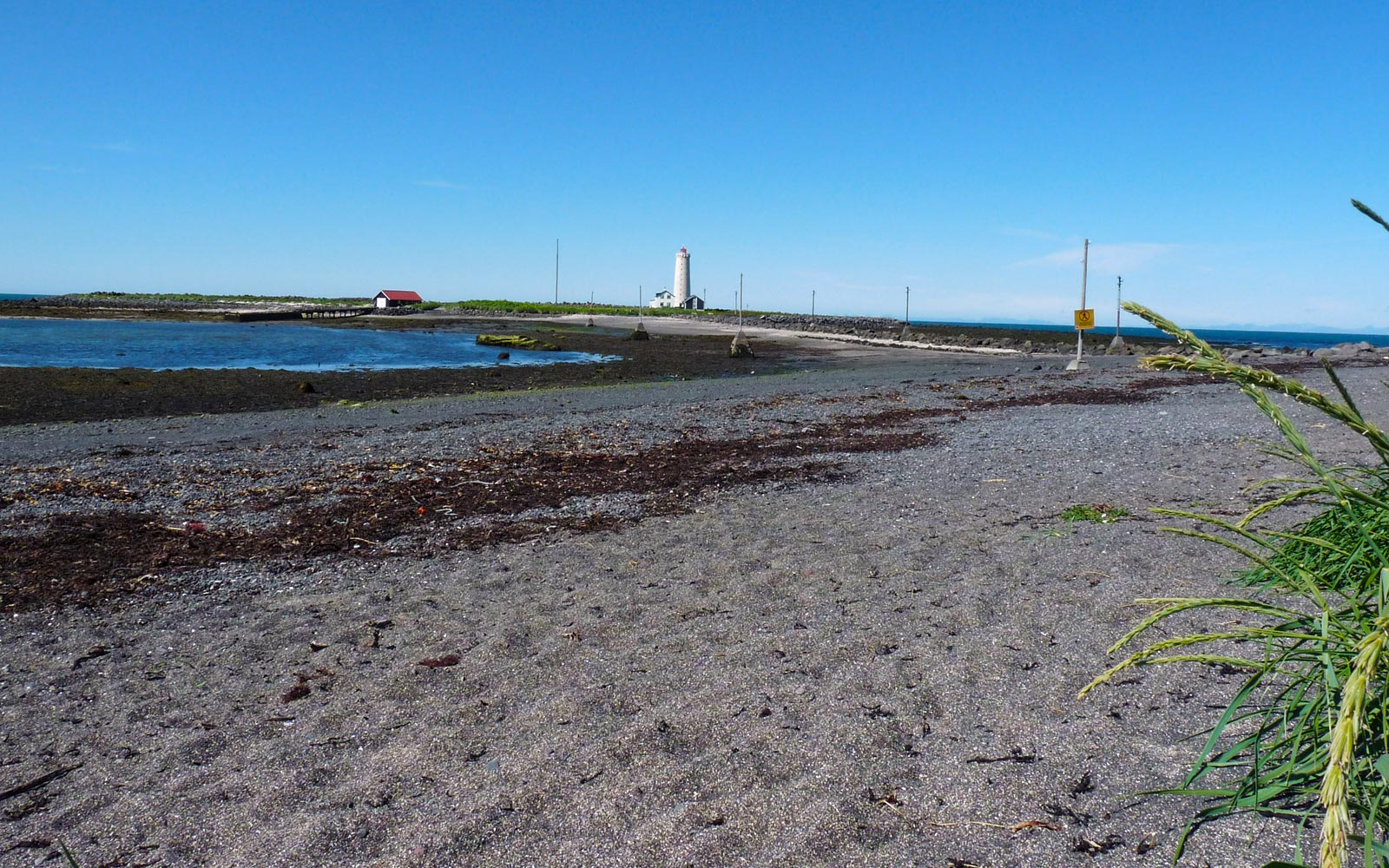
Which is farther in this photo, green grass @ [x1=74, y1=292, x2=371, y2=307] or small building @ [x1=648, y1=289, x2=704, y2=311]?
green grass @ [x1=74, y1=292, x2=371, y2=307]

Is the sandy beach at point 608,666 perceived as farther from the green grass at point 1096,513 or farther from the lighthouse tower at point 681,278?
the lighthouse tower at point 681,278

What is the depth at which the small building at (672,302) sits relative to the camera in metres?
118

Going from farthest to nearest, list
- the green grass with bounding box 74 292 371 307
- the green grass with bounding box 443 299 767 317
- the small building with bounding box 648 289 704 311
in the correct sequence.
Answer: the green grass with bounding box 74 292 371 307 → the small building with bounding box 648 289 704 311 → the green grass with bounding box 443 299 767 317

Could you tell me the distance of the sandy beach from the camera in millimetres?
3012

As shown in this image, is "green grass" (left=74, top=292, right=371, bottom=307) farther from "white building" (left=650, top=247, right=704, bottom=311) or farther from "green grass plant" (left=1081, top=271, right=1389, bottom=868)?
"green grass plant" (left=1081, top=271, right=1389, bottom=868)

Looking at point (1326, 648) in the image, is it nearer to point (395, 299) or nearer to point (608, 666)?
point (608, 666)

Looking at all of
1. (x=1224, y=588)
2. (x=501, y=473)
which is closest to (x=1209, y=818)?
(x=1224, y=588)

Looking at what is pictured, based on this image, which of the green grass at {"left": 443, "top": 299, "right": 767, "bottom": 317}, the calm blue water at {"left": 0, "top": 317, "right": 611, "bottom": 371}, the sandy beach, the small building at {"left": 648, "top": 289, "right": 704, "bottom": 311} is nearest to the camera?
the sandy beach

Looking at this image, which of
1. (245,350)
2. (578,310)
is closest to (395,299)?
(578,310)

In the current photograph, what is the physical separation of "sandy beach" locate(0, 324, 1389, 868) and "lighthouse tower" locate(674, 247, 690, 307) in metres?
113

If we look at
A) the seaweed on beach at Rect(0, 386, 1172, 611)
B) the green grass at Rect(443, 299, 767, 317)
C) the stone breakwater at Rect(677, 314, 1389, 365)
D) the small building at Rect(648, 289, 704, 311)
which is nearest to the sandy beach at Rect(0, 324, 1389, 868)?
the seaweed on beach at Rect(0, 386, 1172, 611)

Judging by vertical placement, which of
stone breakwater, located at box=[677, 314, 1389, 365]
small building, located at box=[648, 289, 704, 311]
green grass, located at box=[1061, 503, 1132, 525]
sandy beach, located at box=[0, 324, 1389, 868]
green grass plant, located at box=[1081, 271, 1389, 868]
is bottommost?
sandy beach, located at box=[0, 324, 1389, 868]

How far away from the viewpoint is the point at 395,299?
11356 cm

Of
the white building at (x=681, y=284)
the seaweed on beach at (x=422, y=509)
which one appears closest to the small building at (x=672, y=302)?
the white building at (x=681, y=284)
